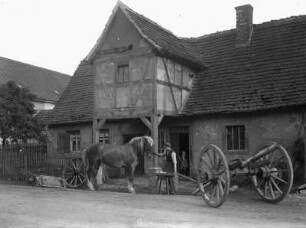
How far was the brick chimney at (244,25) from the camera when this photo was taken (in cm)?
2144

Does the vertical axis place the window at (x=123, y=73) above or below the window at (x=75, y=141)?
above

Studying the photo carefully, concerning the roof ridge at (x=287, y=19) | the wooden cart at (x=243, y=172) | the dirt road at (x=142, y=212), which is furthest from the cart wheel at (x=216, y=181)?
the roof ridge at (x=287, y=19)

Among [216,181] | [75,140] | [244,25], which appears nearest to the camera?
[216,181]

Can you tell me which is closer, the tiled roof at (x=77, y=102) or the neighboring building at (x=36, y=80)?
the tiled roof at (x=77, y=102)

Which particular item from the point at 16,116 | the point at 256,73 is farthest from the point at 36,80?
the point at 256,73

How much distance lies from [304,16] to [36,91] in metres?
26.3

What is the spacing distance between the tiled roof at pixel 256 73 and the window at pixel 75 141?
6.79 meters

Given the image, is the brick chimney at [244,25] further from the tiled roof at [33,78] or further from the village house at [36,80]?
the tiled roof at [33,78]

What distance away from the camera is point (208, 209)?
10.4 metres

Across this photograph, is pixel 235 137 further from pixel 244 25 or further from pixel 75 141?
pixel 75 141

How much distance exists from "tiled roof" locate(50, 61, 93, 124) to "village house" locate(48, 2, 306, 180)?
55 cm

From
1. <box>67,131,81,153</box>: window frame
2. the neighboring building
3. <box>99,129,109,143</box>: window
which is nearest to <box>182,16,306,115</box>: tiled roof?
<box>99,129,109,143</box>: window

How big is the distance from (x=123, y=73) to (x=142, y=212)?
1023cm

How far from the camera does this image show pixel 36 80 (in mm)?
42750
